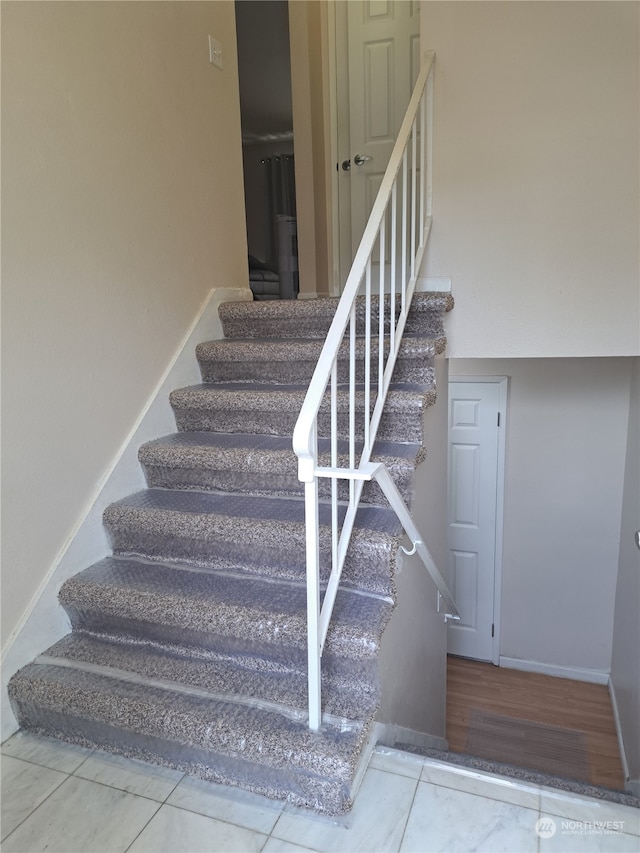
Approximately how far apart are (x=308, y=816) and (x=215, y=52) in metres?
2.90

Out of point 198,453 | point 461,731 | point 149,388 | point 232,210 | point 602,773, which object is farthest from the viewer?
point 461,731

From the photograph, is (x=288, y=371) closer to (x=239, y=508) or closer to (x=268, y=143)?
(x=239, y=508)

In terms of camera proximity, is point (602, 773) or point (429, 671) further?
point (602, 773)

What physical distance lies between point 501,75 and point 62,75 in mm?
1567

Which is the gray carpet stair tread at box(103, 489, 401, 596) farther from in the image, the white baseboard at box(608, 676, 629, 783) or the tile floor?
the white baseboard at box(608, 676, 629, 783)

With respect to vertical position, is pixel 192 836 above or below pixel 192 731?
below

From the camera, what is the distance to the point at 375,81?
359 cm

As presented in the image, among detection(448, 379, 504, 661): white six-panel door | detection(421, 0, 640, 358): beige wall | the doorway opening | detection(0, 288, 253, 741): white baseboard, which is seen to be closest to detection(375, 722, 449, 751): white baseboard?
detection(0, 288, 253, 741): white baseboard

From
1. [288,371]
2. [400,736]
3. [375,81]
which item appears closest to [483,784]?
[400,736]

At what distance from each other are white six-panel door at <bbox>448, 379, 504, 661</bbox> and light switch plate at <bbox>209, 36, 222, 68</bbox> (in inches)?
91.3

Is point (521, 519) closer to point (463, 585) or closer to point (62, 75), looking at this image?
point (463, 585)

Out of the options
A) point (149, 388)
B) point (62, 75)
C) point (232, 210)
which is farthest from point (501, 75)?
point (149, 388)

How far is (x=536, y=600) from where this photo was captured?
12.8 ft

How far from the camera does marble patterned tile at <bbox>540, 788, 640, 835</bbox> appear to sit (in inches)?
49.0
